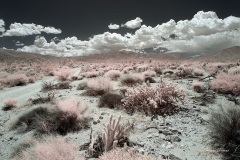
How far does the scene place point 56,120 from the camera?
745 centimetres

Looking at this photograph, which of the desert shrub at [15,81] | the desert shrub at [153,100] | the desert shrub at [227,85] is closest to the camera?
the desert shrub at [153,100]

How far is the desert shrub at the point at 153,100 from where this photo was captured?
804cm

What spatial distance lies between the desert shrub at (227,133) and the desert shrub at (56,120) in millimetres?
3694

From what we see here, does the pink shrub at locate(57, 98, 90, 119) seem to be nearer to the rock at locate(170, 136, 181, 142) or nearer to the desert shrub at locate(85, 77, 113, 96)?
the rock at locate(170, 136, 181, 142)

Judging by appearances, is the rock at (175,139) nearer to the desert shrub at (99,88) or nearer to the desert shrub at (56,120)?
the desert shrub at (56,120)

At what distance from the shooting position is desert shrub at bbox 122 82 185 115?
804cm

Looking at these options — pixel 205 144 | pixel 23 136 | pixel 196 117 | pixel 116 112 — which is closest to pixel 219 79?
pixel 196 117

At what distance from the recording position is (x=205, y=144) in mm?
5680

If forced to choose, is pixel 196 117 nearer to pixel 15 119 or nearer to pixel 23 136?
pixel 23 136

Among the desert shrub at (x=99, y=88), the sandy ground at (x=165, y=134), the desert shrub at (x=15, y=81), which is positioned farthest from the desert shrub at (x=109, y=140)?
the desert shrub at (x=15, y=81)

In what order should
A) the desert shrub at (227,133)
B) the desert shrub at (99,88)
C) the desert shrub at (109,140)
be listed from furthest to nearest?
the desert shrub at (99,88) < the desert shrub at (109,140) < the desert shrub at (227,133)

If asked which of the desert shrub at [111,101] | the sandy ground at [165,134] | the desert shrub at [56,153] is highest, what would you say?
the desert shrub at [111,101]

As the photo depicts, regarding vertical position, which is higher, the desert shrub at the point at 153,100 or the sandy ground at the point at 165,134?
the desert shrub at the point at 153,100

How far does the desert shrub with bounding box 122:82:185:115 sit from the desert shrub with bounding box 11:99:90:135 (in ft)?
5.48
